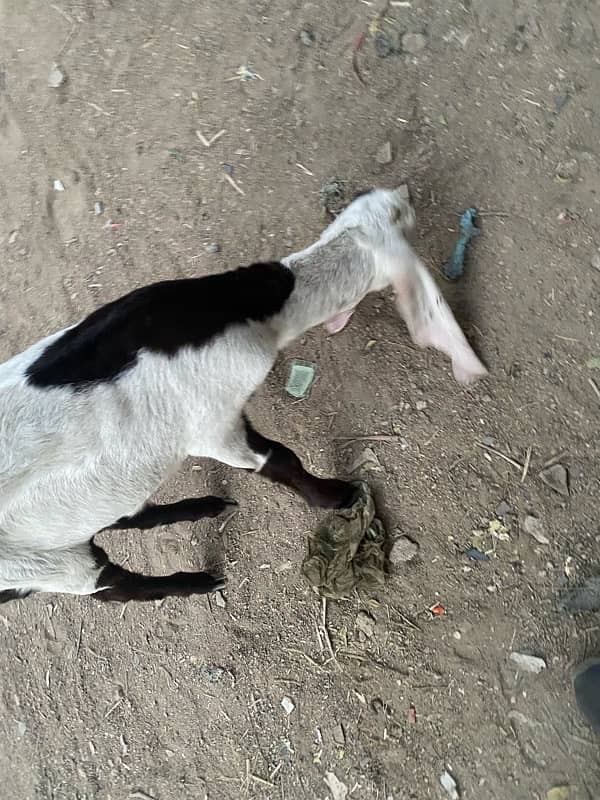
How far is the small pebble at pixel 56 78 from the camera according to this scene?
372cm

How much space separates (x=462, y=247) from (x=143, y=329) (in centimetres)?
154

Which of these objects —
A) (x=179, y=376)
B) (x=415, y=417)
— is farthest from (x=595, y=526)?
(x=179, y=376)

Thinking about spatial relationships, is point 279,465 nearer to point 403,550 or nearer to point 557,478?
point 403,550

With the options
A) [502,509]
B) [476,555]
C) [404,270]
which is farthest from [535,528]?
[404,270]

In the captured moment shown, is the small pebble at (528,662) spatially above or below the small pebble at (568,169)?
below

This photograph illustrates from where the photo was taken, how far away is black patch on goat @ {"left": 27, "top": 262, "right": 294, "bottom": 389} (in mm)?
2215

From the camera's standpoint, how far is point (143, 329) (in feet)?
7.27

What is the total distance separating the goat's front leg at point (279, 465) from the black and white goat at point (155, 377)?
13 mm

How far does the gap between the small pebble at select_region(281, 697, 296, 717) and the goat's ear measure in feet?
5.62

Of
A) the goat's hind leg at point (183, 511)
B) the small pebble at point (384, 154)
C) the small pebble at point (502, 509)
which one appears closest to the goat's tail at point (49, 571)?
the goat's hind leg at point (183, 511)

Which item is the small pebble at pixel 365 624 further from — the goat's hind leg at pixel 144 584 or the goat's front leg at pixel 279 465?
the goat's hind leg at pixel 144 584

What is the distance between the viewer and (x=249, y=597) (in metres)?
3.10

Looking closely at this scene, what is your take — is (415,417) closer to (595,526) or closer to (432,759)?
(595,526)

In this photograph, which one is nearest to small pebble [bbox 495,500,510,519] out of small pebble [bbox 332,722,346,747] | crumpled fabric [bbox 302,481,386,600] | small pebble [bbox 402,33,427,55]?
crumpled fabric [bbox 302,481,386,600]
